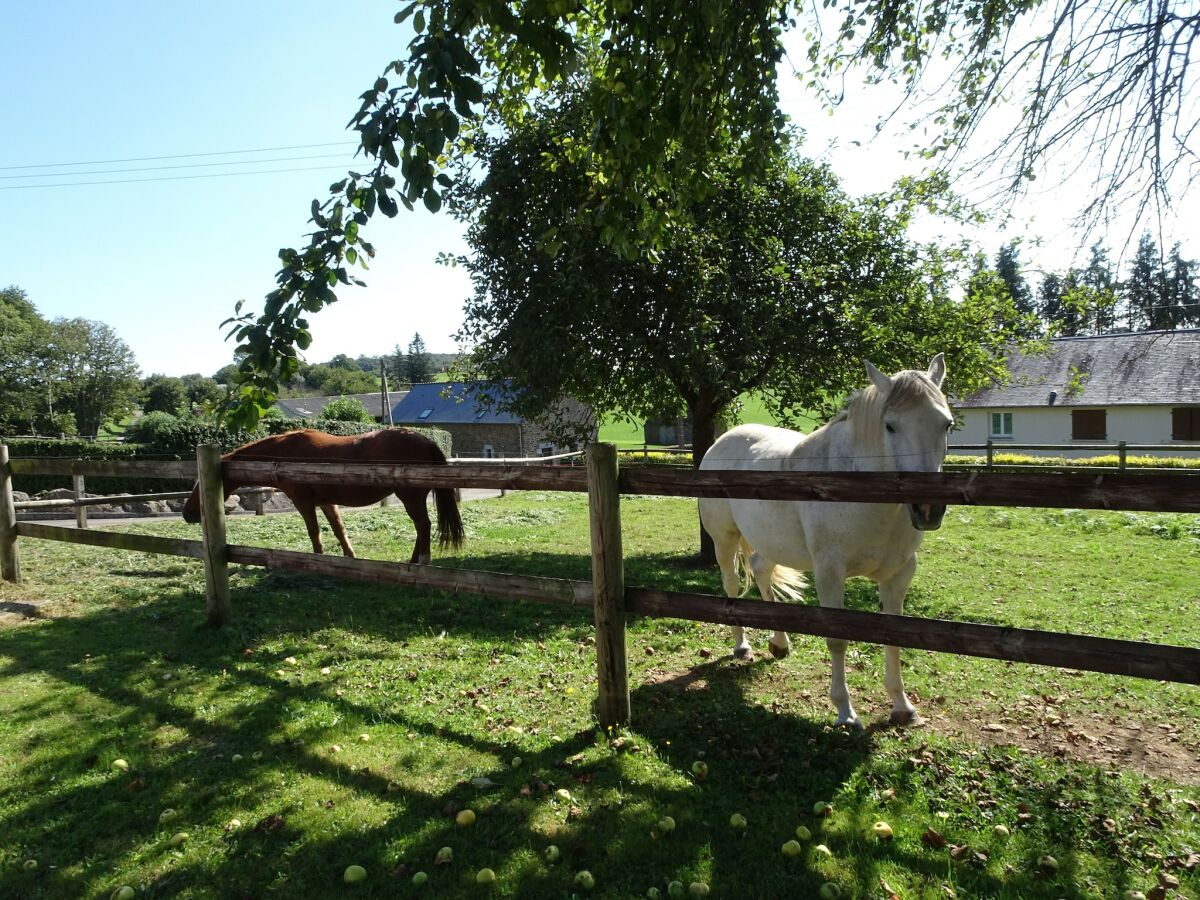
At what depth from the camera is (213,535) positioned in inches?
225

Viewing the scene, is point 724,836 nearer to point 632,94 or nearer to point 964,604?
point 632,94

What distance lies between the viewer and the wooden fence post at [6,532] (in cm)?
749

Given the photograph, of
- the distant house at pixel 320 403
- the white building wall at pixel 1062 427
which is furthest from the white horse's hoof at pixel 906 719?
the distant house at pixel 320 403

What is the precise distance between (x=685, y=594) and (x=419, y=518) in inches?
214

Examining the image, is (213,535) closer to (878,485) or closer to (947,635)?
(878,485)

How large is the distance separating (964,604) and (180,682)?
7.50m

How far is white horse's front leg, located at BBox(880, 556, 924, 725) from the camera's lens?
433 centimetres

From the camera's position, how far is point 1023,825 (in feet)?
10.3

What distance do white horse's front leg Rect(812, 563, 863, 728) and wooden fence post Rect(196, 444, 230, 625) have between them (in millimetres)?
4695

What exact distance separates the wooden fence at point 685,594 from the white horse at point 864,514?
504mm

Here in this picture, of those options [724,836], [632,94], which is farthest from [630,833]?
[632,94]

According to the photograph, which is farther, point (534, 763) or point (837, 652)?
point (837, 652)

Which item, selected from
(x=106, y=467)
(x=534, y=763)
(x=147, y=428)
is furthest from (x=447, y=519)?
(x=147, y=428)

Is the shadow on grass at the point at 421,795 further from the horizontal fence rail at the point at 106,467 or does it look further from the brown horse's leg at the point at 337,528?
the brown horse's leg at the point at 337,528
